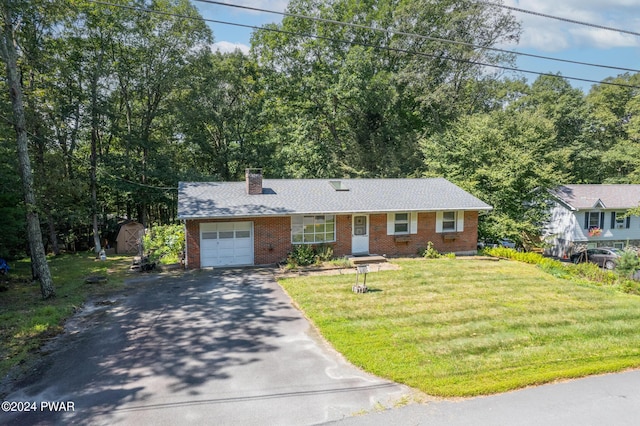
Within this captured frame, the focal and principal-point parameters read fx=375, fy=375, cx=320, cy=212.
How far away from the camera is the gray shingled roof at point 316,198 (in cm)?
1633

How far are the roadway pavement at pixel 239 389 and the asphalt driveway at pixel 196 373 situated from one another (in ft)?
0.07

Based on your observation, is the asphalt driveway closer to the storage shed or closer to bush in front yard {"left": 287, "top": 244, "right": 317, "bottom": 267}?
bush in front yard {"left": 287, "top": 244, "right": 317, "bottom": 267}

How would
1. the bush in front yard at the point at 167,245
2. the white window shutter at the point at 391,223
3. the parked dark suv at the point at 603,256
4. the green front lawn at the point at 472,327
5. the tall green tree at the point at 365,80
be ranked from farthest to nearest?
the tall green tree at the point at 365,80
the parked dark suv at the point at 603,256
the bush in front yard at the point at 167,245
the white window shutter at the point at 391,223
the green front lawn at the point at 472,327

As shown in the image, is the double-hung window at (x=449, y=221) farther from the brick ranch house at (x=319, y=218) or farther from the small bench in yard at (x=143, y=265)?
the small bench in yard at (x=143, y=265)

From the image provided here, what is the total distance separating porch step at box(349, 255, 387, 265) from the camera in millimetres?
16880

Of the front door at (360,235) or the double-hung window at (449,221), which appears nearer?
the front door at (360,235)

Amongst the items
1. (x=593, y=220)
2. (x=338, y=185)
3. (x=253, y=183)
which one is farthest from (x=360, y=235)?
(x=593, y=220)

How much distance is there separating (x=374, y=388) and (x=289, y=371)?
1650 millimetres

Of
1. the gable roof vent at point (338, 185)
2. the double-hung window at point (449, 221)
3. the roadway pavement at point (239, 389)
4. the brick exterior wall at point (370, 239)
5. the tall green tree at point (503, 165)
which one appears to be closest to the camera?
the roadway pavement at point (239, 389)

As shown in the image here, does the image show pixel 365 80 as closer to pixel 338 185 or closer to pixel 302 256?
pixel 338 185

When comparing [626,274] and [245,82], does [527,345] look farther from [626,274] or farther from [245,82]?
[245,82]

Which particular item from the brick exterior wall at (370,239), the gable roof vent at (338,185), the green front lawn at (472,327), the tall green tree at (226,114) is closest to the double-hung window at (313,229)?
the brick exterior wall at (370,239)

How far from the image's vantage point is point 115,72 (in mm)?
25219

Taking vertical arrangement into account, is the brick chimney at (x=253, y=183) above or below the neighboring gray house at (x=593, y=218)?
above
